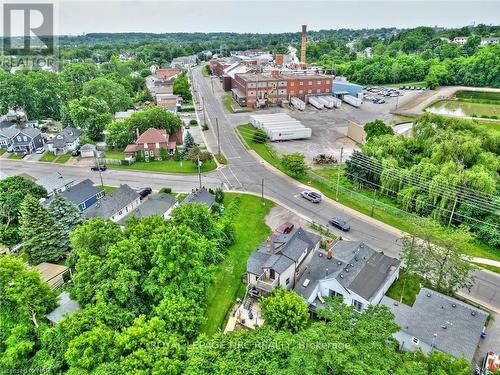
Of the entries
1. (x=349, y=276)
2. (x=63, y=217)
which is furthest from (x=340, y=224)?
(x=63, y=217)

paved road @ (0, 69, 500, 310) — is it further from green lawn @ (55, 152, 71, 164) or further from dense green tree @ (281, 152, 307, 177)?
green lawn @ (55, 152, 71, 164)

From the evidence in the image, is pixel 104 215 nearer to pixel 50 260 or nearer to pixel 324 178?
pixel 50 260

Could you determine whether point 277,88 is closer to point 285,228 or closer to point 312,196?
point 312,196

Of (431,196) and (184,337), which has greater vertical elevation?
(431,196)

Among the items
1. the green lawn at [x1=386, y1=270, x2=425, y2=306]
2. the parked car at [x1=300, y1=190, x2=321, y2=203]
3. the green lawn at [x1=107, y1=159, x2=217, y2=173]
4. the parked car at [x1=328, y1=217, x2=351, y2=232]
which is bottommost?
the green lawn at [x1=386, y1=270, x2=425, y2=306]

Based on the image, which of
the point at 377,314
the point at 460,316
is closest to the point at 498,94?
the point at 460,316

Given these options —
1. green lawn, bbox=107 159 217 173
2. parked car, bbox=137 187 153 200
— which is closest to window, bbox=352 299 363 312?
parked car, bbox=137 187 153 200
